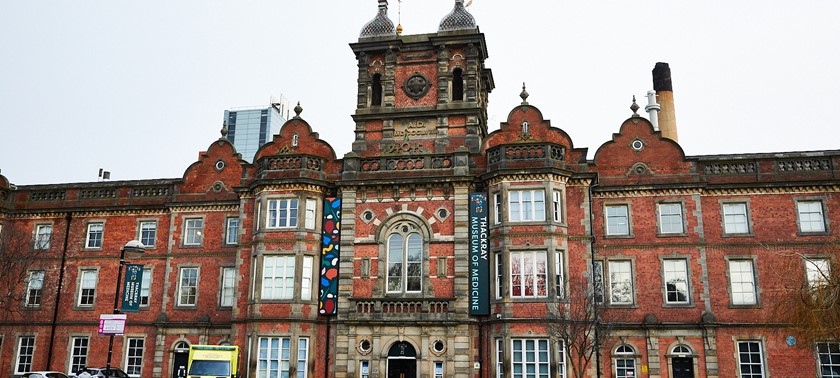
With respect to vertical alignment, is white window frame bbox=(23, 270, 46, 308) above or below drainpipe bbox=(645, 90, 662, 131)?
below

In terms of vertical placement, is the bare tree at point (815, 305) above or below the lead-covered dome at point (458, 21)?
below

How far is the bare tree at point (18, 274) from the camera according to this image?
1416 inches

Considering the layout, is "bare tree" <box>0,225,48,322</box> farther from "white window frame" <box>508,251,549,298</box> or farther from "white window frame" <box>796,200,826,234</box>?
"white window frame" <box>796,200,826,234</box>

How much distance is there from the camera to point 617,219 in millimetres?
33156

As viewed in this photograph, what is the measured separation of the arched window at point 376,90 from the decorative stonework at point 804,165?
19489mm

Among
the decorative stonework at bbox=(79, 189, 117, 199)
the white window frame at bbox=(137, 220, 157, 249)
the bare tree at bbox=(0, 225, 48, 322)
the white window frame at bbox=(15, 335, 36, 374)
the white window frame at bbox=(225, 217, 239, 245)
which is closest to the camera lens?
the bare tree at bbox=(0, 225, 48, 322)

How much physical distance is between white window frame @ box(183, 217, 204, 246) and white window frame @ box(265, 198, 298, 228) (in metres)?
5.20

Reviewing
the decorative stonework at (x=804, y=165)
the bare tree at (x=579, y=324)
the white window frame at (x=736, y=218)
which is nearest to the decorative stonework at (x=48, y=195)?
the bare tree at (x=579, y=324)

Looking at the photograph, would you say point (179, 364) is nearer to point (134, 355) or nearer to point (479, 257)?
point (134, 355)

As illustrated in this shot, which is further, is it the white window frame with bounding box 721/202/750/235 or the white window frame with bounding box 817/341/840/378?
the white window frame with bounding box 721/202/750/235

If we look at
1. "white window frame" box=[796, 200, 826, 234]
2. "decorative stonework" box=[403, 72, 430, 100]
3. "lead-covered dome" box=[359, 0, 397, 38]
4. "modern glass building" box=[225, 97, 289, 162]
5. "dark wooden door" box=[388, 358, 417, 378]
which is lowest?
"dark wooden door" box=[388, 358, 417, 378]

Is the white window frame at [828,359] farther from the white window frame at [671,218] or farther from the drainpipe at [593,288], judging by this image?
the drainpipe at [593,288]

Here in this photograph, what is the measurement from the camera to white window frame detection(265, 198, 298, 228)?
111 ft

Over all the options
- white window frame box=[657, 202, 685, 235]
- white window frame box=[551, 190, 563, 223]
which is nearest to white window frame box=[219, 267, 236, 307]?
white window frame box=[551, 190, 563, 223]
